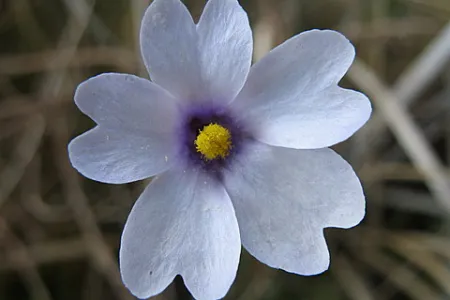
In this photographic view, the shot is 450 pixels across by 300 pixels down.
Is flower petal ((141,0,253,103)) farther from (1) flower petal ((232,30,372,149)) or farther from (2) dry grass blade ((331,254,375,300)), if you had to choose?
(2) dry grass blade ((331,254,375,300))

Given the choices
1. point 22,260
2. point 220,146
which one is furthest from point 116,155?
point 22,260

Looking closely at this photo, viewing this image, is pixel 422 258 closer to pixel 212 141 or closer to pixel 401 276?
pixel 401 276

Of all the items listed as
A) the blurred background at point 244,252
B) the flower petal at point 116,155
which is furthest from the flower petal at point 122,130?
the blurred background at point 244,252

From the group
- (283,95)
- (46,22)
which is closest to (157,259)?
(283,95)

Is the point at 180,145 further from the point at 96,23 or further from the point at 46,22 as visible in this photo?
the point at 46,22

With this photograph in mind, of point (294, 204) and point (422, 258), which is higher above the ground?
point (294, 204)
